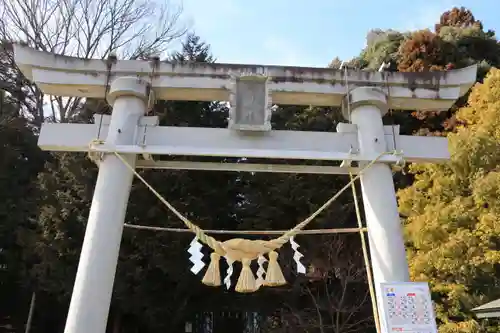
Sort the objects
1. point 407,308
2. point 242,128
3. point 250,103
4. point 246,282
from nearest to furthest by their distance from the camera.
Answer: point 407,308
point 246,282
point 242,128
point 250,103

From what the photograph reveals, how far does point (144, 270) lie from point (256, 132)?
670cm

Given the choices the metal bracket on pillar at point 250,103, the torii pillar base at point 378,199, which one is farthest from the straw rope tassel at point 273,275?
the metal bracket on pillar at point 250,103

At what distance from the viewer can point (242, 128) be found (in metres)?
4.29

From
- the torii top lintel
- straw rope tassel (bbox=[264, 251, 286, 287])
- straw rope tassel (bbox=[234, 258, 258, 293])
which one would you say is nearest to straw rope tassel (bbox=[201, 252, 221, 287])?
straw rope tassel (bbox=[234, 258, 258, 293])

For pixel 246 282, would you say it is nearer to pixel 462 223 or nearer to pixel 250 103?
pixel 250 103

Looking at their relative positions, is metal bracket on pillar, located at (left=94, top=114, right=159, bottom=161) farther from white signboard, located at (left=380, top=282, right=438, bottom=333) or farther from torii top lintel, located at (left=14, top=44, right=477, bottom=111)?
white signboard, located at (left=380, top=282, right=438, bottom=333)

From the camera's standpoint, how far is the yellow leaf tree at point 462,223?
7.01 meters

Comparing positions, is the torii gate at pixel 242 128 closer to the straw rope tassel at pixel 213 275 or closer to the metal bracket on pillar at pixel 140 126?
the metal bracket on pillar at pixel 140 126

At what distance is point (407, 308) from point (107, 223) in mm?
2608

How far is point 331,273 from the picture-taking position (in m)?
10.1

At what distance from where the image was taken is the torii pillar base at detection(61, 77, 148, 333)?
360 centimetres

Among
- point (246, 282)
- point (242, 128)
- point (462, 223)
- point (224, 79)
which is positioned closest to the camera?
point (246, 282)

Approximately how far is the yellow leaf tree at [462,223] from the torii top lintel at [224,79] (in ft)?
10.3

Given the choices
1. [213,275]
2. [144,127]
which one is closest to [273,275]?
[213,275]
